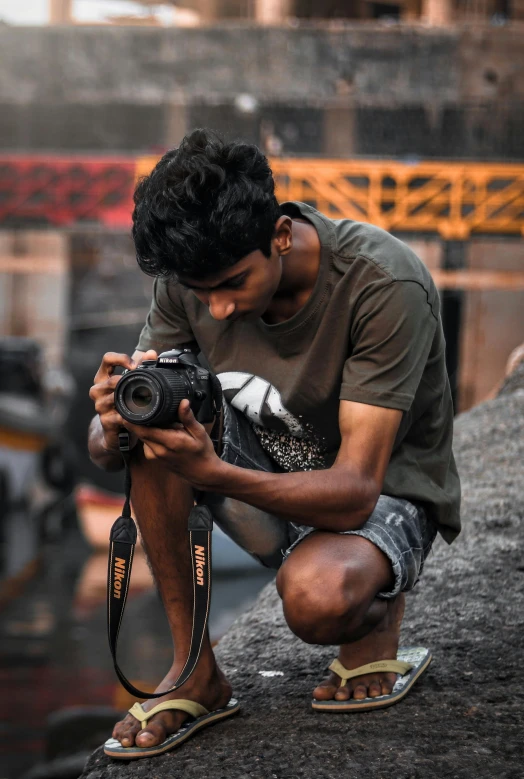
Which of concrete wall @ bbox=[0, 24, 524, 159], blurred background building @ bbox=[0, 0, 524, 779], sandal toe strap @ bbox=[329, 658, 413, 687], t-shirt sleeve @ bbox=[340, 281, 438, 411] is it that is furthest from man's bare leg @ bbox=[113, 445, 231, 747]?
concrete wall @ bbox=[0, 24, 524, 159]

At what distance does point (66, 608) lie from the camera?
1193cm

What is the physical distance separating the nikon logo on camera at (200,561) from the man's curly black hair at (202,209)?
473mm

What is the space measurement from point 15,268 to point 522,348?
10268mm

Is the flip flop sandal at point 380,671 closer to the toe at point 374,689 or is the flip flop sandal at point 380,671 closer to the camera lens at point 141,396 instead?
the toe at point 374,689

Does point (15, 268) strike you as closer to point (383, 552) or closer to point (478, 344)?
point (478, 344)

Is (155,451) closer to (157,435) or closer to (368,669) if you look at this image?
(157,435)

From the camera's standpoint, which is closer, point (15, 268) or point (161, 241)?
Answer: point (161, 241)

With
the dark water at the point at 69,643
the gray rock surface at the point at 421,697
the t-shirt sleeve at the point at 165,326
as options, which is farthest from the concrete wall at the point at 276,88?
the t-shirt sleeve at the point at 165,326

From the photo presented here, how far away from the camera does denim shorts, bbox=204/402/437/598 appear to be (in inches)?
73.4

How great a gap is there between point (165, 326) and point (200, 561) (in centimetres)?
50

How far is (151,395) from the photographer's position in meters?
1.61

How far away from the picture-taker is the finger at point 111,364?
1771 millimetres

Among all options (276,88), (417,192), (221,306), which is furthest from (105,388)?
(276,88)

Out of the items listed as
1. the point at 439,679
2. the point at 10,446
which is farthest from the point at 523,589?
the point at 10,446
